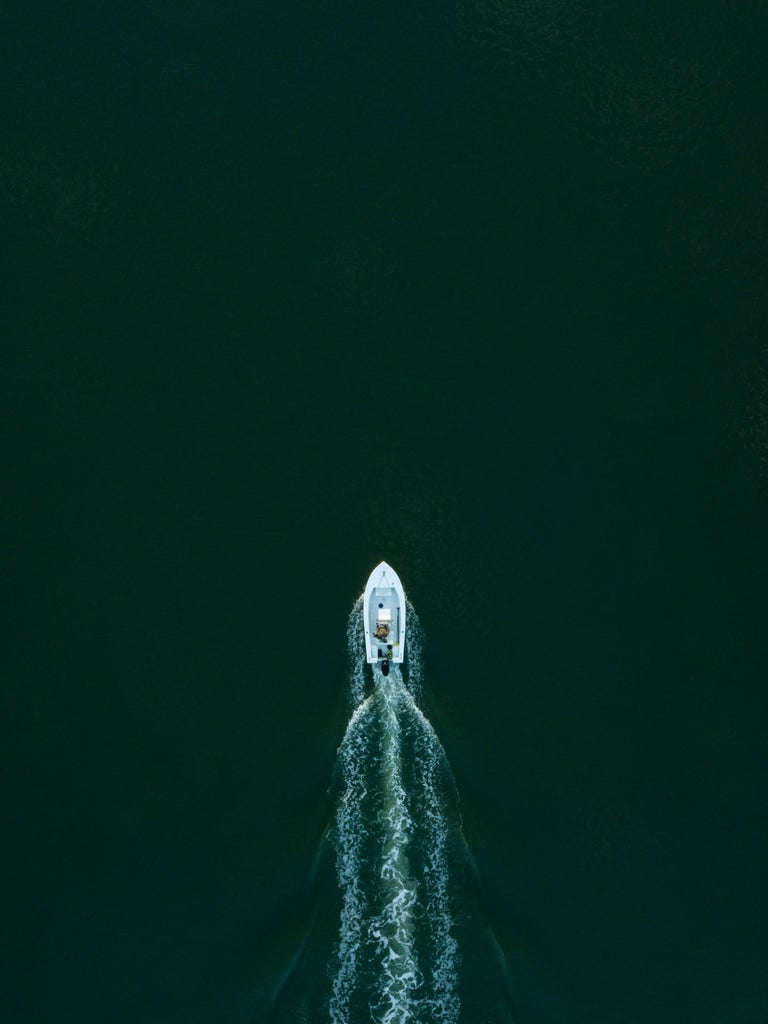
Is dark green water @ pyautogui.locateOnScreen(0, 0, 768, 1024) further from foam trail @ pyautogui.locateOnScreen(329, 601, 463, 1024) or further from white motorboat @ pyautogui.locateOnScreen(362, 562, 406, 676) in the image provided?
white motorboat @ pyautogui.locateOnScreen(362, 562, 406, 676)

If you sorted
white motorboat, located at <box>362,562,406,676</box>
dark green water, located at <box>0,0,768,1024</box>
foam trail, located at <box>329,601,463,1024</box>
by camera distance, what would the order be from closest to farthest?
foam trail, located at <box>329,601,463,1024</box> → dark green water, located at <box>0,0,768,1024</box> → white motorboat, located at <box>362,562,406,676</box>

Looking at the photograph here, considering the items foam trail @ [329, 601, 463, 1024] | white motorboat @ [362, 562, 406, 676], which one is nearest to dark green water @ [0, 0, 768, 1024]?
foam trail @ [329, 601, 463, 1024]

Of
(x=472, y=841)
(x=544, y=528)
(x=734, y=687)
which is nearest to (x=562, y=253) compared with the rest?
(x=544, y=528)

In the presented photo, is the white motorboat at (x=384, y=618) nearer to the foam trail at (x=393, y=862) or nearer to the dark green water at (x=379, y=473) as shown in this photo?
the foam trail at (x=393, y=862)

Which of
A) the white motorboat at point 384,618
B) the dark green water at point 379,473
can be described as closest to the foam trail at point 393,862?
the white motorboat at point 384,618

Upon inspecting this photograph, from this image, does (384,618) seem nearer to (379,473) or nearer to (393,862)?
(379,473)

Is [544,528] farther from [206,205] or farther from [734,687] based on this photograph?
[206,205]
